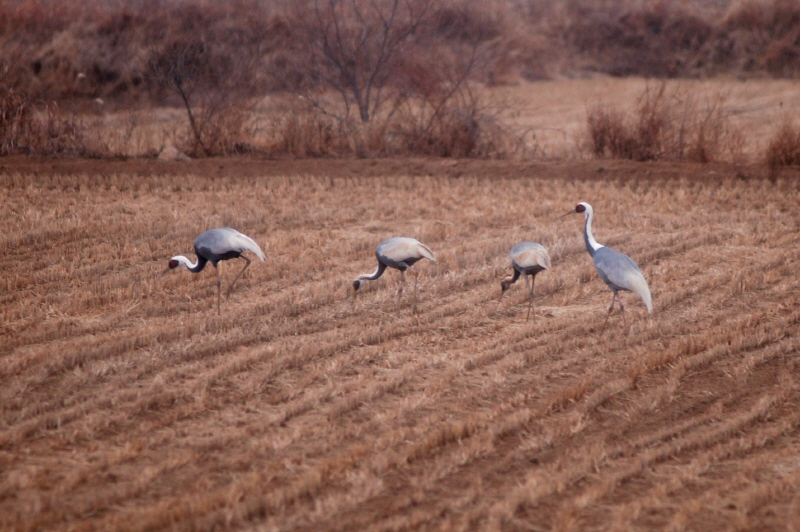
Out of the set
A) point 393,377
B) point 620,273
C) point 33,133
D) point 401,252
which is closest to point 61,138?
point 33,133

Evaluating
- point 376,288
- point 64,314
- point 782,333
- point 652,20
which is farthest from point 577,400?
point 652,20

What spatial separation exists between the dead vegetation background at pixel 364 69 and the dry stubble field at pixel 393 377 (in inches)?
175

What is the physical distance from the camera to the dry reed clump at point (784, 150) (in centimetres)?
1580

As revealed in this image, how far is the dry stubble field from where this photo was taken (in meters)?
5.44

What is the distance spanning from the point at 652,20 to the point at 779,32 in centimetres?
550

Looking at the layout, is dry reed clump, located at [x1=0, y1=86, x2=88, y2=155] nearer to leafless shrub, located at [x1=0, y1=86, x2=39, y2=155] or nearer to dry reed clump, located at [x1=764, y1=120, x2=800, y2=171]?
leafless shrub, located at [x1=0, y1=86, x2=39, y2=155]

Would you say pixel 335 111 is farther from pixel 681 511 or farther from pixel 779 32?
pixel 779 32

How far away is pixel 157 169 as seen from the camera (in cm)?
1614

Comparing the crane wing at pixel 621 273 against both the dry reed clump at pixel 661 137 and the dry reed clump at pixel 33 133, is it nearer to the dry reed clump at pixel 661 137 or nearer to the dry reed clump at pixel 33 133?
the dry reed clump at pixel 661 137

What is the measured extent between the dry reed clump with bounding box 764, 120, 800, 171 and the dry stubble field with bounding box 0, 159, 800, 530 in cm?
268

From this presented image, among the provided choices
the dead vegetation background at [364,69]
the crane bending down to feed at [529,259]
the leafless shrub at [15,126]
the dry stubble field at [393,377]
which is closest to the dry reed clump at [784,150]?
the dead vegetation background at [364,69]

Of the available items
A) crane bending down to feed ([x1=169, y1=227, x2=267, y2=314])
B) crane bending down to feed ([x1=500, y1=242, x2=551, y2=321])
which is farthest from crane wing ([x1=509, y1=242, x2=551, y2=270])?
crane bending down to feed ([x1=169, y1=227, x2=267, y2=314])

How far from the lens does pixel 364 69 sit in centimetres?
2111

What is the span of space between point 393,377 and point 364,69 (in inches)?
589
